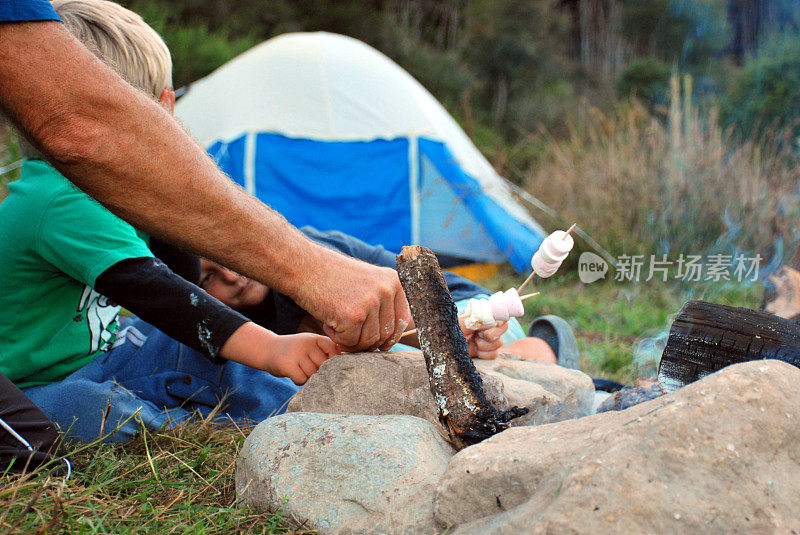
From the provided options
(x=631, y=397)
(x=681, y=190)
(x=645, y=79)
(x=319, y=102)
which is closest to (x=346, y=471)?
(x=631, y=397)

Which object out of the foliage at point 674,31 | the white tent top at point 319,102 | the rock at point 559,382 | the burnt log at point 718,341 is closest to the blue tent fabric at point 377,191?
the white tent top at point 319,102

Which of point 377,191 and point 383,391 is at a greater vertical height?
point 383,391

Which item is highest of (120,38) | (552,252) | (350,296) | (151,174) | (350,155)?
(120,38)

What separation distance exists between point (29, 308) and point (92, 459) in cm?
78

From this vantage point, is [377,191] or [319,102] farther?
[377,191]

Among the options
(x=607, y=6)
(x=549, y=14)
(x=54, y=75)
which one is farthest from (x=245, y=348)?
(x=607, y=6)

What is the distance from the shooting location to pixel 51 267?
240 centimetres

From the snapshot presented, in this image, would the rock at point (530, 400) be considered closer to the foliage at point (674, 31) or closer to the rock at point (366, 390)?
the rock at point (366, 390)

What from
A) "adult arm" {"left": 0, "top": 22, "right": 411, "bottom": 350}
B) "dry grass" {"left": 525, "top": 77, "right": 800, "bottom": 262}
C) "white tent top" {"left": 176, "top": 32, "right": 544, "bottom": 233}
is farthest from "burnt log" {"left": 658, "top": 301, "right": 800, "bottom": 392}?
"white tent top" {"left": 176, "top": 32, "right": 544, "bottom": 233}

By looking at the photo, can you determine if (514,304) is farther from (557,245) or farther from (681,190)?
(681,190)

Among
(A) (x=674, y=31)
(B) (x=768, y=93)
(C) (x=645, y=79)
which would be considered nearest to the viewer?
(B) (x=768, y=93)

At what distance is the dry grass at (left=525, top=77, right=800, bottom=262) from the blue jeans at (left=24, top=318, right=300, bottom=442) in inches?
151

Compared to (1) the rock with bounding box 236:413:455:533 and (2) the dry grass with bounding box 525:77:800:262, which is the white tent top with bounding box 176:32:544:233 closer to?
(2) the dry grass with bounding box 525:77:800:262

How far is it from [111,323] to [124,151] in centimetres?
151
